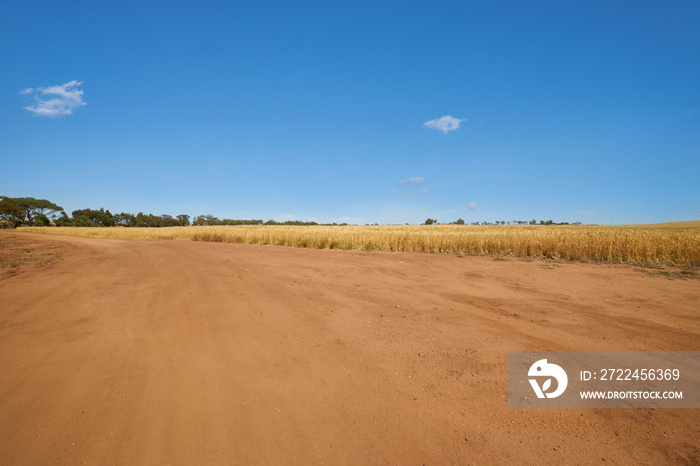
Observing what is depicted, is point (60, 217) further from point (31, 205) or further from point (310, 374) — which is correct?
point (310, 374)

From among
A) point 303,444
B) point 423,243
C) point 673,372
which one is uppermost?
point 423,243

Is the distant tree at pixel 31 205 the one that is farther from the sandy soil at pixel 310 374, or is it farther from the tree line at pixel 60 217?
the sandy soil at pixel 310 374

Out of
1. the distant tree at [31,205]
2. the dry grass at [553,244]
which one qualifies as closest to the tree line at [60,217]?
the distant tree at [31,205]

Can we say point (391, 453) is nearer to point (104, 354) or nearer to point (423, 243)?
point (104, 354)

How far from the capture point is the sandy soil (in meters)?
2.11

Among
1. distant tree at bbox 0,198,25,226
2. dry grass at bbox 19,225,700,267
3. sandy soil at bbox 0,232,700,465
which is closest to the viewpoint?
sandy soil at bbox 0,232,700,465

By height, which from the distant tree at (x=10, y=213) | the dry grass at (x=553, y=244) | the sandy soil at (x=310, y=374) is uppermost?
the distant tree at (x=10, y=213)

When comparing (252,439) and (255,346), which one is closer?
(252,439)

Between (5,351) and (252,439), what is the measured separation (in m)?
3.59

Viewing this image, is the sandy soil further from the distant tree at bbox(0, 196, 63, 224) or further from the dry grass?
the distant tree at bbox(0, 196, 63, 224)

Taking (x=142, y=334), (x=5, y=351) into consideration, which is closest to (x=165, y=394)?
(x=142, y=334)

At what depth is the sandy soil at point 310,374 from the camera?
6.93ft

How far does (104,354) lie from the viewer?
132 inches

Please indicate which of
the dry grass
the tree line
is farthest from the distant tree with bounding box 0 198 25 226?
the dry grass
